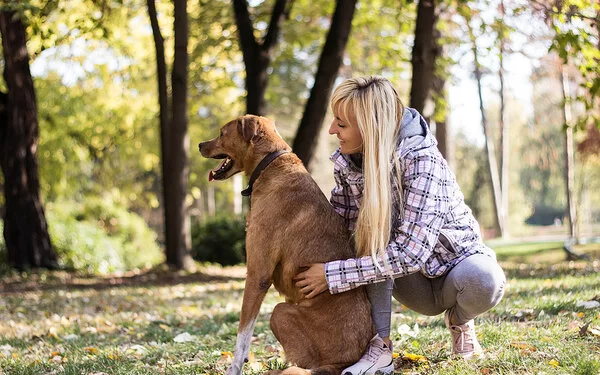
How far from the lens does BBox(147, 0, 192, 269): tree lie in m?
12.6

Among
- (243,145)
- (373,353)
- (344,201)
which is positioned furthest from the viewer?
(344,201)

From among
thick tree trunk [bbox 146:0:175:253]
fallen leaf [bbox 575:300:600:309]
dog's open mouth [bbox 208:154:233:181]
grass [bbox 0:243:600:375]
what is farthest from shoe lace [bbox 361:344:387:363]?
thick tree trunk [bbox 146:0:175:253]

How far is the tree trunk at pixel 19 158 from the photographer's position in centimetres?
1370

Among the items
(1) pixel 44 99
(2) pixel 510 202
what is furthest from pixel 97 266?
(2) pixel 510 202

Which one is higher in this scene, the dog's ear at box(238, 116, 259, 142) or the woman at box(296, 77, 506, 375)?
the dog's ear at box(238, 116, 259, 142)

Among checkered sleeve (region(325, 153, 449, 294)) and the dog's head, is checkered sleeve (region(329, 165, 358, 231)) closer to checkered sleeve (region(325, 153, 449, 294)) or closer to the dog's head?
the dog's head

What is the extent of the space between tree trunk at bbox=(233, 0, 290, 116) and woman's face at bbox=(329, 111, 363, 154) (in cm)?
862

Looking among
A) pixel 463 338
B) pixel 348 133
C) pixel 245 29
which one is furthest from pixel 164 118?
pixel 463 338

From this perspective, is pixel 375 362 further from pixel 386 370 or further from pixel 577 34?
pixel 577 34

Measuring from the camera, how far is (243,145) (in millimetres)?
4453

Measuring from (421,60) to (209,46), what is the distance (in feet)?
23.5

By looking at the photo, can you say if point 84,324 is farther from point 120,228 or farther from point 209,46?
point 120,228

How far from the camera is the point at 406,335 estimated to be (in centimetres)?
513

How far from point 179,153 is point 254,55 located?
232 cm
